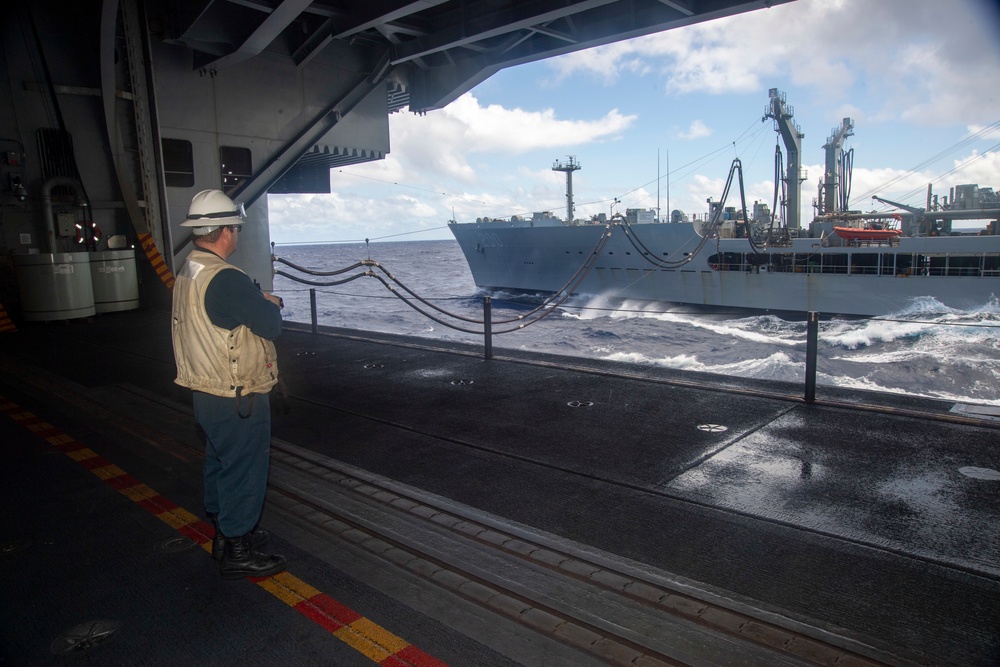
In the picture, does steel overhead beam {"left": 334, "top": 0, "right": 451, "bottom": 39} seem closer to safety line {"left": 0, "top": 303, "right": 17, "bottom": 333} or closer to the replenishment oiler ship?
safety line {"left": 0, "top": 303, "right": 17, "bottom": 333}

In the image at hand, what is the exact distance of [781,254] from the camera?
28609 mm

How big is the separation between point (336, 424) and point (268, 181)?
34.6ft

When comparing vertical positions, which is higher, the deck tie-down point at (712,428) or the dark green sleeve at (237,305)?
the dark green sleeve at (237,305)

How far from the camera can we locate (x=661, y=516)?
3584 mm

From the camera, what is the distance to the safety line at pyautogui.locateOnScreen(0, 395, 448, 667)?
2400 mm

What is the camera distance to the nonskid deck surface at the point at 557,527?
2.52m

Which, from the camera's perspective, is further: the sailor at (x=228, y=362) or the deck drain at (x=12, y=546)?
the deck drain at (x=12, y=546)

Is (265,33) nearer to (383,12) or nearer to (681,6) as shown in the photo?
(383,12)

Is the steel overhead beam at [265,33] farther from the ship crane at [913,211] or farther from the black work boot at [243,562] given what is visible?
the ship crane at [913,211]

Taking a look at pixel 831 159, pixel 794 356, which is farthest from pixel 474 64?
pixel 831 159

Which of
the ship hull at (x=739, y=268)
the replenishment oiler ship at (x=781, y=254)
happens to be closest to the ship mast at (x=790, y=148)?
the replenishment oiler ship at (x=781, y=254)

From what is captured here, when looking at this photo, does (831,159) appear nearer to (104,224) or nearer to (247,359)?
(104,224)

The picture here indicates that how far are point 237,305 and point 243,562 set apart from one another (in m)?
1.27

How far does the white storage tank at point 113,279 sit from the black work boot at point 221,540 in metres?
12.1
